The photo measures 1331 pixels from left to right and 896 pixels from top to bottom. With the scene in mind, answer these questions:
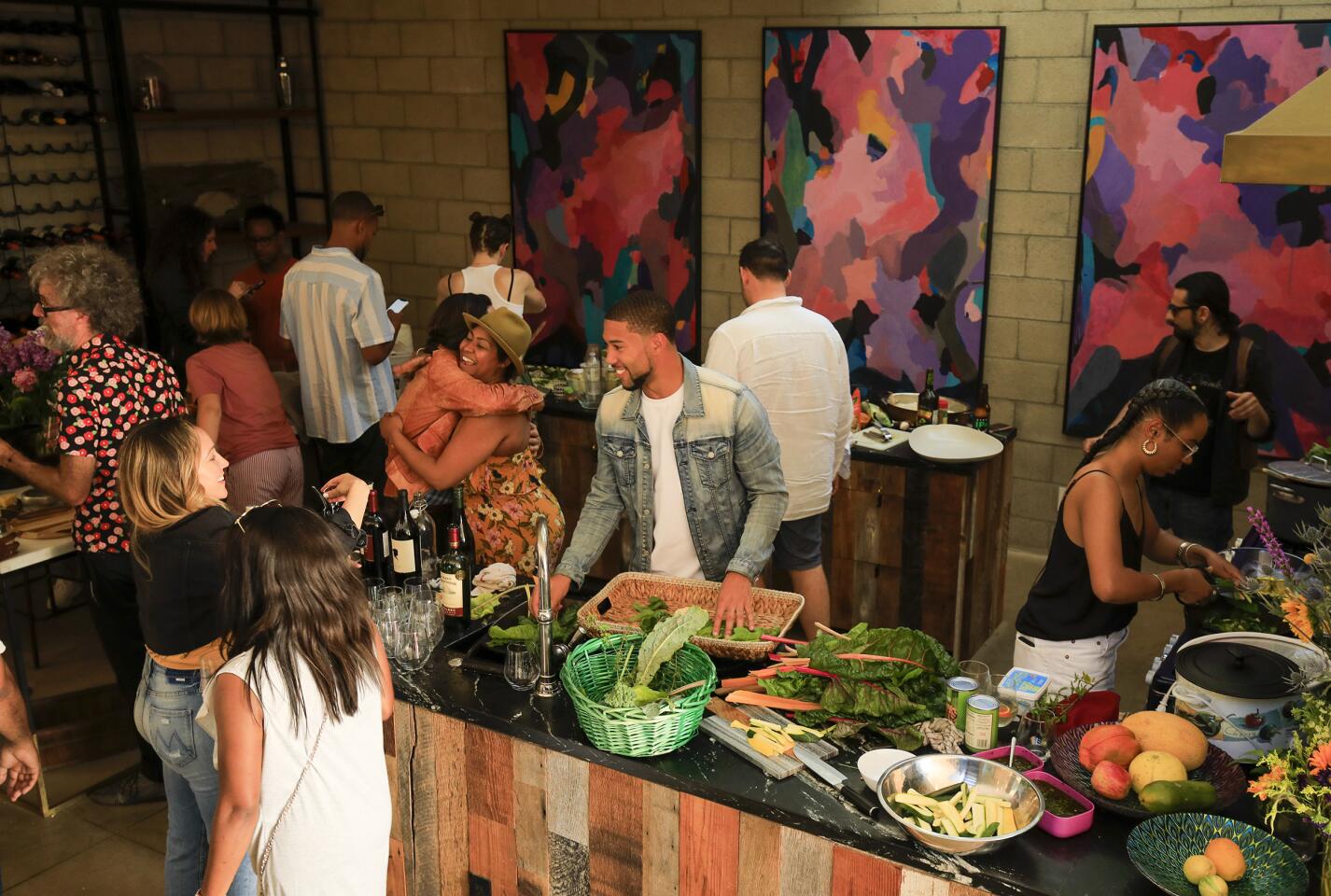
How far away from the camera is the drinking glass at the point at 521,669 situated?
2.84 m

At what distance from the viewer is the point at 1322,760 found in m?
1.91

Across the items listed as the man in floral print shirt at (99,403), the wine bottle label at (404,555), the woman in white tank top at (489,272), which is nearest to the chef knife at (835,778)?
the wine bottle label at (404,555)

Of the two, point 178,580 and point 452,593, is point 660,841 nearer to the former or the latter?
point 452,593

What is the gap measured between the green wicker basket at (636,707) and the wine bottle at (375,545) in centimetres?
77

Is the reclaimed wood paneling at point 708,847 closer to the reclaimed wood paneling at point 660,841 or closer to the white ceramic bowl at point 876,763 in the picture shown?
the reclaimed wood paneling at point 660,841

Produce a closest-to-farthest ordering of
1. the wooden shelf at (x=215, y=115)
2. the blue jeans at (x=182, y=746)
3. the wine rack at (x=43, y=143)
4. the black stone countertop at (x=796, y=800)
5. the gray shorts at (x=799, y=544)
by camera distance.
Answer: the black stone countertop at (x=796, y=800)
the blue jeans at (x=182, y=746)
the gray shorts at (x=799, y=544)
the wine rack at (x=43, y=143)
the wooden shelf at (x=215, y=115)

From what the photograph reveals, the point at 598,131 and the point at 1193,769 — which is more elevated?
the point at 598,131

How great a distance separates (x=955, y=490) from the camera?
4664 millimetres

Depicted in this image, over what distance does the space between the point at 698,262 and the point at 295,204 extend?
3087 millimetres

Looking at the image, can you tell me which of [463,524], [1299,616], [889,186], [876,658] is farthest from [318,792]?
[889,186]

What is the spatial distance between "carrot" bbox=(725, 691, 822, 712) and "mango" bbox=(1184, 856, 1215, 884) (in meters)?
0.82

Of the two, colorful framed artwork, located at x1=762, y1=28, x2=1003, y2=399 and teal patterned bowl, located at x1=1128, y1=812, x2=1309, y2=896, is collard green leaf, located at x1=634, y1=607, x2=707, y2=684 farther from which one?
colorful framed artwork, located at x1=762, y1=28, x2=1003, y2=399

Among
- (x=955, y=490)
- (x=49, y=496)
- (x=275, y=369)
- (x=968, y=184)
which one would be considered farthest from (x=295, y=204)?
(x=955, y=490)

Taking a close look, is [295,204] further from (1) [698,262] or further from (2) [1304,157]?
(2) [1304,157]
